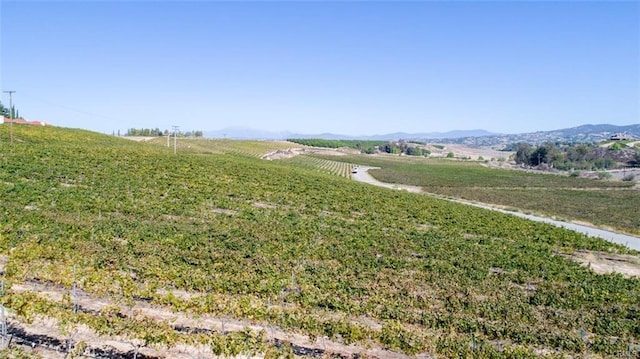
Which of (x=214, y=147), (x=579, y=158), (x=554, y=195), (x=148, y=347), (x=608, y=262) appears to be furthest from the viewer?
(x=579, y=158)

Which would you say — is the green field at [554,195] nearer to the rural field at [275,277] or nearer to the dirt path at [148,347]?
the rural field at [275,277]

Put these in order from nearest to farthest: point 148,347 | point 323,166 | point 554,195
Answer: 1. point 148,347
2. point 554,195
3. point 323,166

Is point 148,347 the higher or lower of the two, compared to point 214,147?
lower

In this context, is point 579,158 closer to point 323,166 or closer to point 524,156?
point 524,156

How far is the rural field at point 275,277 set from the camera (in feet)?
48.9

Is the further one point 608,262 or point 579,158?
point 579,158

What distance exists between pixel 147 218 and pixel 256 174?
84.0 ft

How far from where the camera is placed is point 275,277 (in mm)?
21406

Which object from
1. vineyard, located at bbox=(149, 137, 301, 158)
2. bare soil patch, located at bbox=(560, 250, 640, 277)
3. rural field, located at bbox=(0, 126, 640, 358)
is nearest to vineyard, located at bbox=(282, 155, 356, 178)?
vineyard, located at bbox=(149, 137, 301, 158)

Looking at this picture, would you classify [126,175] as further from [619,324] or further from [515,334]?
[619,324]

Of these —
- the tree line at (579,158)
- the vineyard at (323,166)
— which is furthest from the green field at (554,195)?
the tree line at (579,158)

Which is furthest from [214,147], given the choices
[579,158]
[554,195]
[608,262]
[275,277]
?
[579,158]

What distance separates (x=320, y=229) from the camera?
33.4m

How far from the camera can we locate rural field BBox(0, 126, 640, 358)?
14914 mm
